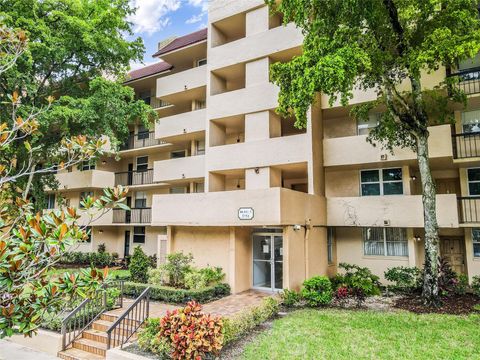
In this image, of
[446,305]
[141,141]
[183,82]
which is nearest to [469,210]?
[446,305]

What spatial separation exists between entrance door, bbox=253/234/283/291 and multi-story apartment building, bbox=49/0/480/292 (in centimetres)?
5

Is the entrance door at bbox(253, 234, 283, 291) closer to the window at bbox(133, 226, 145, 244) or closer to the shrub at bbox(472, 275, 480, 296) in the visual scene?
the shrub at bbox(472, 275, 480, 296)

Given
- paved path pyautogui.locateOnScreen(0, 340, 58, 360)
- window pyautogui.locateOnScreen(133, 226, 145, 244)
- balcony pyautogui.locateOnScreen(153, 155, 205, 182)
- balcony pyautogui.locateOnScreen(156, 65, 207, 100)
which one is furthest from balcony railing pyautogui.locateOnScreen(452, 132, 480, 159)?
window pyautogui.locateOnScreen(133, 226, 145, 244)

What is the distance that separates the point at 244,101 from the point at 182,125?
531 centimetres

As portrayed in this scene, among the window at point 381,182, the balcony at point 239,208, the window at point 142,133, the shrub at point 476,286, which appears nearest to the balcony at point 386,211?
the balcony at point 239,208

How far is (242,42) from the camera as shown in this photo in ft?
60.1

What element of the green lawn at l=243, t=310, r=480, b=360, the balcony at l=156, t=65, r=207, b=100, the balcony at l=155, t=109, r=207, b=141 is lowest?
the green lawn at l=243, t=310, r=480, b=360

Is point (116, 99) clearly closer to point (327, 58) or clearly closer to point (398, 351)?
point (327, 58)

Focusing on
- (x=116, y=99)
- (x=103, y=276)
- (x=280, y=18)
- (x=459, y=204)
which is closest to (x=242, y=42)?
(x=280, y=18)

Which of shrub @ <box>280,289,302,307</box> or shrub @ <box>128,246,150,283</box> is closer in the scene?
shrub @ <box>280,289,302,307</box>

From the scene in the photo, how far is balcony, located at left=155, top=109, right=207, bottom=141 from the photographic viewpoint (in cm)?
2048

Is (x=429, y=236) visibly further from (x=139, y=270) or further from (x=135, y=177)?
(x=135, y=177)

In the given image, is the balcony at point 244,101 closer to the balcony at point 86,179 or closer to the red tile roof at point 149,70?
the red tile roof at point 149,70

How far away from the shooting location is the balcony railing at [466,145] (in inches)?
586
